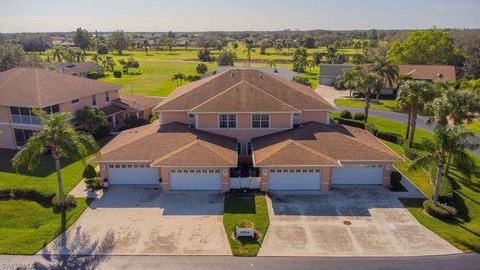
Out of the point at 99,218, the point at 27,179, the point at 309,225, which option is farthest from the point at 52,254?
the point at 309,225

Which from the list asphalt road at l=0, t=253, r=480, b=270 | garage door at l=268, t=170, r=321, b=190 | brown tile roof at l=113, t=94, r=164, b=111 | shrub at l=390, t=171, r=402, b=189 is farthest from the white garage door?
shrub at l=390, t=171, r=402, b=189

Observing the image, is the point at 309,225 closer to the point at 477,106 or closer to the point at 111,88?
the point at 477,106

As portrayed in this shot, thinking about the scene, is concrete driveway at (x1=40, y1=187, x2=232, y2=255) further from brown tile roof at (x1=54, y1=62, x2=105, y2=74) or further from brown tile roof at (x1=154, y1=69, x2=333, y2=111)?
brown tile roof at (x1=54, y1=62, x2=105, y2=74)

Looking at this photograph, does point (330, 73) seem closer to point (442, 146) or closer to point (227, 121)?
point (227, 121)

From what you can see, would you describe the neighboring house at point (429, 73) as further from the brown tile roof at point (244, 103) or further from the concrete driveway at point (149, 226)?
the concrete driveway at point (149, 226)

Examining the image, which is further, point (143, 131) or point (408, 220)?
point (143, 131)

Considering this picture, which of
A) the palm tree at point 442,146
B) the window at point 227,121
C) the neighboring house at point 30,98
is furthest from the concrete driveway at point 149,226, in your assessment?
the neighboring house at point 30,98
